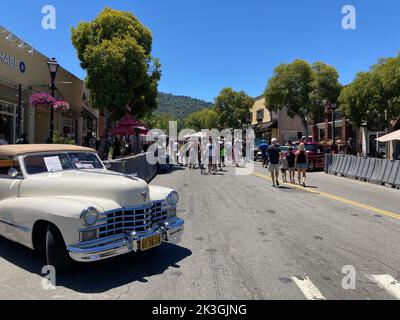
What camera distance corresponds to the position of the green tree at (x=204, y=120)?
90012 mm

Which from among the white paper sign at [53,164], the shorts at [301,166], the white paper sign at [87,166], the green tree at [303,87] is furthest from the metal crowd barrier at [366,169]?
the green tree at [303,87]

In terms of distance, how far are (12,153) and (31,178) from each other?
75 centimetres

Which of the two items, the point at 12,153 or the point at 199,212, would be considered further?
the point at 199,212

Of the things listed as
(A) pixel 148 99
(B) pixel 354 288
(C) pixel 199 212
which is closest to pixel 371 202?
(C) pixel 199 212

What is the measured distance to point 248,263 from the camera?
5.67 m

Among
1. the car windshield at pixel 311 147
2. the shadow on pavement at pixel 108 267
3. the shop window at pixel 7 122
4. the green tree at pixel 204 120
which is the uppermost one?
the green tree at pixel 204 120

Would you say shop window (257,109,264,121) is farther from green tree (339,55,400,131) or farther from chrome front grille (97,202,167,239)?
chrome front grille (97,202,167,239)

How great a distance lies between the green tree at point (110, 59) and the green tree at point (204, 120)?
52150mm

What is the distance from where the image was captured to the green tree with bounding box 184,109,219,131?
90012 mm

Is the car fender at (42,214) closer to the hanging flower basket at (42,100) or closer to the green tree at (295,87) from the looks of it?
the hanging flower basket at (42,100)

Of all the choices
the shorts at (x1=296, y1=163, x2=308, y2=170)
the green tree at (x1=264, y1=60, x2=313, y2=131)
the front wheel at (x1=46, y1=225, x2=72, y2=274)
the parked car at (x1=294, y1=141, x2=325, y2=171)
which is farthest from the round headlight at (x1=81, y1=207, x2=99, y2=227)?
the green tree at (x1=264, y1=60, x2=313, y2=131)

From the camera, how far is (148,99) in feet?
96.1
